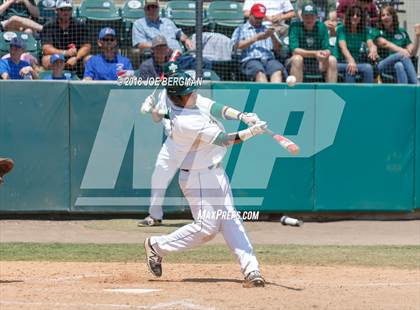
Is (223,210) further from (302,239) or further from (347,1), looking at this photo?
(347,1)

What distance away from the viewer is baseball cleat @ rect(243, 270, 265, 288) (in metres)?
7.64

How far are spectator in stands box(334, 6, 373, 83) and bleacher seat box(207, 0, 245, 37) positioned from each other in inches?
61.1

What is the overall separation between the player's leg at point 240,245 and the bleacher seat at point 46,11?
621 centimetres

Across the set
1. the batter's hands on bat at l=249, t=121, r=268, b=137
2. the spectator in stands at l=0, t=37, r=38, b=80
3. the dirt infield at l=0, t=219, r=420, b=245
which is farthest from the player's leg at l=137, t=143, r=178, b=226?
the batter's hands on bat at l=249, t=121, r=268, b=137

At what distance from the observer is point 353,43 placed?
42.4 ft

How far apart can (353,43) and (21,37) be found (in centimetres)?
490

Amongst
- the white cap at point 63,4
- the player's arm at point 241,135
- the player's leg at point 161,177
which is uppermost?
the white cap at point 63,4

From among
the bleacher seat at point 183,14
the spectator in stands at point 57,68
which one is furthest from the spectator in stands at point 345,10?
the spectator in stands at point 57,68

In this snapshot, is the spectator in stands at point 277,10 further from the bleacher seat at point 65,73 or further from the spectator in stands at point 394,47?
the bleacher seat at point 65,73

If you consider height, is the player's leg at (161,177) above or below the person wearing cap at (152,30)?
below

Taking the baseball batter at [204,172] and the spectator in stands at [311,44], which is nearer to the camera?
the baseball batter at [204,172]

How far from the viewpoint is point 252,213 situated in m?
12.4

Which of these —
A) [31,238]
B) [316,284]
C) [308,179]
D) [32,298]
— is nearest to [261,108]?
[308,179]

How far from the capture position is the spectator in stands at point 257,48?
492 inches
